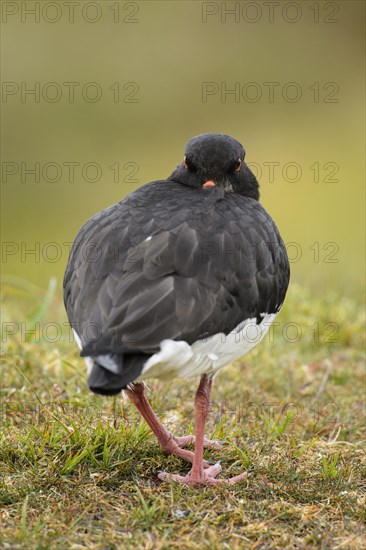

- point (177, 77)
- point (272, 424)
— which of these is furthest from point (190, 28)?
point (272, 424)

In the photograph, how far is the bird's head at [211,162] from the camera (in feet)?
16.5

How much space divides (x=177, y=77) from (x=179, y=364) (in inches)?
600

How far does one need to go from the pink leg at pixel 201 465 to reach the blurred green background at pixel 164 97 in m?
10.4

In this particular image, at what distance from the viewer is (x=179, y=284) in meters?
4.07

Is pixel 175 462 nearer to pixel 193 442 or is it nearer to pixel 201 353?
pixel 193 442

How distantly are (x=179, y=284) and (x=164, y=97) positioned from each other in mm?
14650

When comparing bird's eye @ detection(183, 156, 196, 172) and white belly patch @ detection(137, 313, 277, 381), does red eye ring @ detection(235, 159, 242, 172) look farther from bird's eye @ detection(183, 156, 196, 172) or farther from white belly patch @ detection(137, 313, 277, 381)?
white belly patch @ detection(137, 313, 277, 381)

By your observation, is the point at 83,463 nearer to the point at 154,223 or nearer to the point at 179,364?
the point at 179,364

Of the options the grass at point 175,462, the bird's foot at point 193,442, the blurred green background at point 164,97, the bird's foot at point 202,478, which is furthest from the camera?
the blurred green background at point 164,97

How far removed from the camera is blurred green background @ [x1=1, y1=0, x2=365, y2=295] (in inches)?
626

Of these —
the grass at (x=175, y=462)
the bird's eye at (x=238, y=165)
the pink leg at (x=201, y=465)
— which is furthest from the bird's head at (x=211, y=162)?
the grass at (x=175, y=462)

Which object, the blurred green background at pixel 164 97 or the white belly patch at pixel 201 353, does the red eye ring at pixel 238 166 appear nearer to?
the white belly patch at pixel 201 353

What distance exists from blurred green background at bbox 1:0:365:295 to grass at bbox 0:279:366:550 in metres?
8.89

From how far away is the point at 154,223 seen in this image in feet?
14.7
